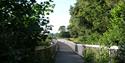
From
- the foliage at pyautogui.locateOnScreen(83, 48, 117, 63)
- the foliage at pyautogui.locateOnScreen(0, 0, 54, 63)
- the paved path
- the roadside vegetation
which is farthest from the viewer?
the paved path

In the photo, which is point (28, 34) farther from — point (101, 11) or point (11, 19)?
point (101, 11)

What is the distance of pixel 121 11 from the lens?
27.3 meters

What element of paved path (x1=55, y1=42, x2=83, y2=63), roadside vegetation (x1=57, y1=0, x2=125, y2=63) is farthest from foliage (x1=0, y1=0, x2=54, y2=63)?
paved path (x1=55, y1=42, x2=83, y2=63)

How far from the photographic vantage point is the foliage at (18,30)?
7863 mm

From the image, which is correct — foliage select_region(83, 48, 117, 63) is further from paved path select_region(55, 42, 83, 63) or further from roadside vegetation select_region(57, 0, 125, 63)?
paved path select_region(55, 42, 83, 63)

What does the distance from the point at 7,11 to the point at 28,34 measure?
2.91ft

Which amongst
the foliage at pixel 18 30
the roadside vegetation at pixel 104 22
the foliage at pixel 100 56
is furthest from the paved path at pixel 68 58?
the foliage at pixel 18 30

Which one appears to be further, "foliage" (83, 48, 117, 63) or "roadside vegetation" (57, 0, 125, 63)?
"roadside vegetation" (57, 0, 125, 63)

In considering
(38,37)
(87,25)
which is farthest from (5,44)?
(87,25)

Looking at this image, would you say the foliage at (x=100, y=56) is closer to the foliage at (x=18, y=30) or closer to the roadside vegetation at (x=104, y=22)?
the roadside vegetation at (x=104, y=22)

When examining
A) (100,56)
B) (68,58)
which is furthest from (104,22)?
(100,56)

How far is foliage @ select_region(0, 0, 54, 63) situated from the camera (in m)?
7.86

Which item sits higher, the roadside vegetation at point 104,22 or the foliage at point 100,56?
the roadside vegetation at point 104,22

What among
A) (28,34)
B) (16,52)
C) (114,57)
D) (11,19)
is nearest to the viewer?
(16,52)
